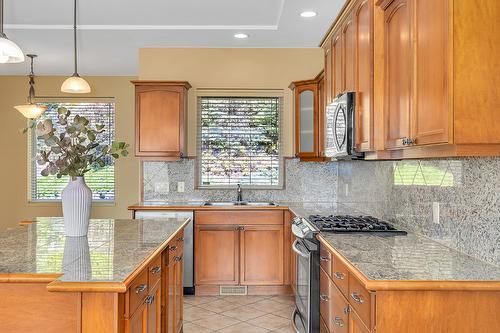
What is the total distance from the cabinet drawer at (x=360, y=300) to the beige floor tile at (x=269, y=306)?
2307 millimetres

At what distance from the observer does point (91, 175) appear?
24.0 feet

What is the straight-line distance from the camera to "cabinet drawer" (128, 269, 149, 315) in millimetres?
1874

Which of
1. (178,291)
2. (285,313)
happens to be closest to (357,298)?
(178,291)

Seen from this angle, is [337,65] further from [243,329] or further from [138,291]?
[138,291]

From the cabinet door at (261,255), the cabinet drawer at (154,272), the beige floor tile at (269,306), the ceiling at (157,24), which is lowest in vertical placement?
the beige floor tile at (269,306)

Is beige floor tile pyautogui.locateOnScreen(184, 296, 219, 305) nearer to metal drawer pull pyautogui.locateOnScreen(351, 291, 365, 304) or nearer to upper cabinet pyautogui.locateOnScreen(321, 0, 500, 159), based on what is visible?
upper cabinet pyautogui.locateOnScreen(321, 0, 500, 159)

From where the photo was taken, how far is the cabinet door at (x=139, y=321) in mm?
1881

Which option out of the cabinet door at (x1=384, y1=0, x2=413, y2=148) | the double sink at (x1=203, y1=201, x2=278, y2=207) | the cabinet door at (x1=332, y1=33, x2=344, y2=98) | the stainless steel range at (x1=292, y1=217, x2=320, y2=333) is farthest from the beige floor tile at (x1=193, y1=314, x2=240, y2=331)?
the cabinet door at (x1=384, y1=0, x2=413, y2=148)

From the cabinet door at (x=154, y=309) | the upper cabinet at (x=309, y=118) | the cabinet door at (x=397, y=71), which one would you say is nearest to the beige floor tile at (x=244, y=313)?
the upper cabinet at (x=309, y=118)

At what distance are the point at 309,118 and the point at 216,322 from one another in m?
2.24

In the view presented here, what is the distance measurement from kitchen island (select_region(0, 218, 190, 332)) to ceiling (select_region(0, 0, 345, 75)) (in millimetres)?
2304

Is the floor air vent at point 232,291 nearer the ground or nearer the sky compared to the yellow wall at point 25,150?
nearer the ground

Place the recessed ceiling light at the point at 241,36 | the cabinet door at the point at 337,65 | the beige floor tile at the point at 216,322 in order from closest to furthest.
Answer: the cabinet door at the point at 337,65 → the beige floor tile at the point at 216,322 → the recessed ceiling light at the point at 241,36

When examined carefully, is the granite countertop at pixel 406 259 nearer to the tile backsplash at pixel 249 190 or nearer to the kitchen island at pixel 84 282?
the kitchen island at pixel 84 282
